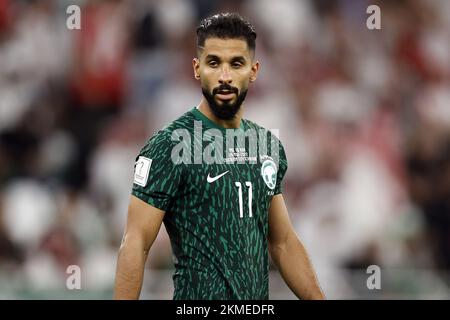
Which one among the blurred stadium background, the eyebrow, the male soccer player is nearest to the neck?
the male soccer player

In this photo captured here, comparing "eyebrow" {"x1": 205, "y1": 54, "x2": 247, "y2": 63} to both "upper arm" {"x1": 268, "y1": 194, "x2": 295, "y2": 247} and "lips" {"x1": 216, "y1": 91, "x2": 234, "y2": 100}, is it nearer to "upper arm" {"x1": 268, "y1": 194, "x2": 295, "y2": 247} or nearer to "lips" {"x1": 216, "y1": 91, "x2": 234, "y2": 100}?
"lips" {"x1": 216, "y1": 91, "x2": 234, "y2": 100}

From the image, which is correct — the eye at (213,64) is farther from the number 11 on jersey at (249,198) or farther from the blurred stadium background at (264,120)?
the blurred stadium background at (264,120)

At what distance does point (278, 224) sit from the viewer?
5.14m

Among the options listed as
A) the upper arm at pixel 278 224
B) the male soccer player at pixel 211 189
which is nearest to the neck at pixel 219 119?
the male soccer player at pixel 211 189

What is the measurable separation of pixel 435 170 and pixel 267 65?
75.0 inches

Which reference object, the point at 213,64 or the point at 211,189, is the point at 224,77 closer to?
the point at 213,64

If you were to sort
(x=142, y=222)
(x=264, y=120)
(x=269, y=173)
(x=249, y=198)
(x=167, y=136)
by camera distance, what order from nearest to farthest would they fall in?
(x=142, y=222), (x=167, y=136), (x=249, y=198), (x=269, y=173), (x=264, y=120)

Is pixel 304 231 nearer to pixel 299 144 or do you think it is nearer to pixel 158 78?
pixel 299 144

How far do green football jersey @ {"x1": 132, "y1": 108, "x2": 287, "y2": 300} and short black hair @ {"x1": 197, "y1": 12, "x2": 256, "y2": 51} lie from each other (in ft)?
1.25

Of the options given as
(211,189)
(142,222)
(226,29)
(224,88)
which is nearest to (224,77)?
(224,88)

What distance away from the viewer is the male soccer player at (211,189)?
461 centimetres

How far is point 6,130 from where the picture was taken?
9867 mm

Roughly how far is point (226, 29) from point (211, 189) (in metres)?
0.75

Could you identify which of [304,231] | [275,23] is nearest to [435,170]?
[304,231]
